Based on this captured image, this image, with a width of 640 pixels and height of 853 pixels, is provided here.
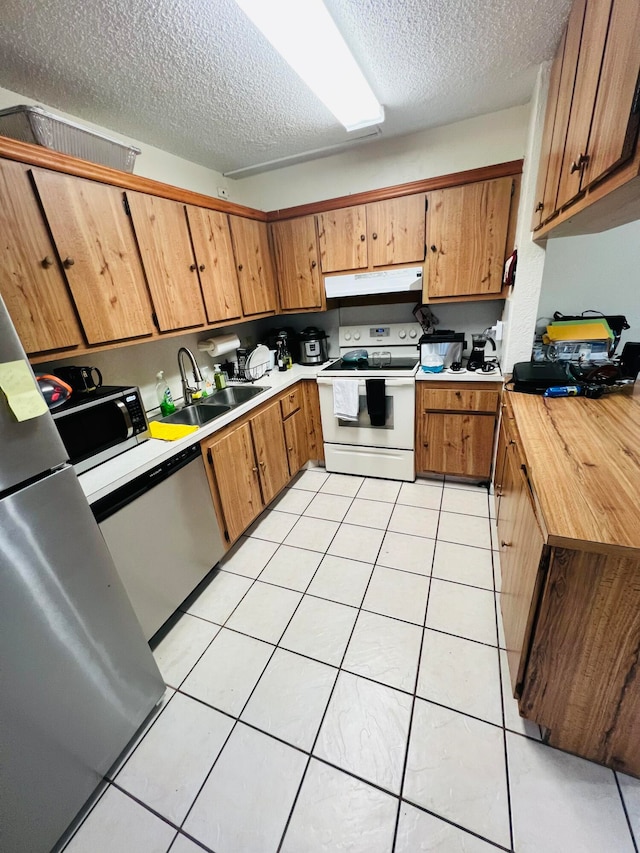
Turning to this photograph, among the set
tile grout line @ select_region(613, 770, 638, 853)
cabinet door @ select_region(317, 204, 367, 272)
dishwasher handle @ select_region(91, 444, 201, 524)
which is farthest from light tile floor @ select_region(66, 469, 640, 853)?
cabinet door @ select_region(317, 204, 367, 272)

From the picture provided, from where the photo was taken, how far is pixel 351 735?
3.83ft

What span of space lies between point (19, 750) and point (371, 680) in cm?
111

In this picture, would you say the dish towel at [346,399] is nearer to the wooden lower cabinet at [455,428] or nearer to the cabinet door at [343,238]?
the wooden lower cabinet at [455,428]

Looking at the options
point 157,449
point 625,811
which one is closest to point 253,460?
point 157,449

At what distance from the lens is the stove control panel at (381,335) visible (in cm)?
277

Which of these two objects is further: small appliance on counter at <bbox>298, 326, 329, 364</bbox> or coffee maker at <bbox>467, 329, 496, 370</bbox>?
small appliance on counter at <bbox>298, 326, 329, 364</bbox>

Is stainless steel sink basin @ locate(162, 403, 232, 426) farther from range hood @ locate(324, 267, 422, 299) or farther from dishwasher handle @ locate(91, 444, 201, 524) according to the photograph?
range hood @ locate(324, 267, 422, 299)

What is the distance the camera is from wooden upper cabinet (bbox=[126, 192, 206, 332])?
1.67 metres

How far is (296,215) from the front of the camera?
2.53 meters

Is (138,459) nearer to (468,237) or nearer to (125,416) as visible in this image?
(125,416)

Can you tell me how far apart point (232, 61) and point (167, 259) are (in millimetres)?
897

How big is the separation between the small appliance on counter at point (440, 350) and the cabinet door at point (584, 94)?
3.55 ft

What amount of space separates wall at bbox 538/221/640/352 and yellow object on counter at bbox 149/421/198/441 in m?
2.60

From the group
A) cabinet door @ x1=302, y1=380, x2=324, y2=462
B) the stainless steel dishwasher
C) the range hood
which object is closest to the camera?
the stainless steel dishwasher
